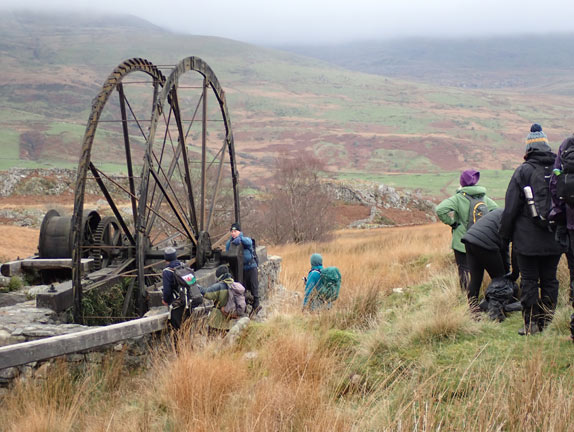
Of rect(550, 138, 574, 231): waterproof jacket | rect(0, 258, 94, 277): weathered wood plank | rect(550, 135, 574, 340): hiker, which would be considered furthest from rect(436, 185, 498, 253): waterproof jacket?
rect(0, 258, 94, 277): weathered wood plank

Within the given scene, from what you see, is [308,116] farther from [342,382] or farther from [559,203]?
[342,382]

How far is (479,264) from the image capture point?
6.03 metres

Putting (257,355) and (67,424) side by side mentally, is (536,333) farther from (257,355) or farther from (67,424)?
(67,424)

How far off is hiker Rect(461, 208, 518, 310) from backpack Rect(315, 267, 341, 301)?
195 centimetres

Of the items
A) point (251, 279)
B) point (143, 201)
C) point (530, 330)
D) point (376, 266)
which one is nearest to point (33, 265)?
point (143, 201)

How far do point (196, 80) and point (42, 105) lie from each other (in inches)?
1518

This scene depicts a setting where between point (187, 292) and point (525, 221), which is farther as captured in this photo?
point (187, 292)

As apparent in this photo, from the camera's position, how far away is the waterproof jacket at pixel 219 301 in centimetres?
708

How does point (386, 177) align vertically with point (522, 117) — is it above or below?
below

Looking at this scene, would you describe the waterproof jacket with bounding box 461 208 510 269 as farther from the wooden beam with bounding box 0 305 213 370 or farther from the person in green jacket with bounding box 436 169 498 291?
the wooden beam with bounding box 0 305 213 370

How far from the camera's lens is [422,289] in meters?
8.05

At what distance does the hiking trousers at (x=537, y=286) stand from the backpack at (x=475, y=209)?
75.3 inches

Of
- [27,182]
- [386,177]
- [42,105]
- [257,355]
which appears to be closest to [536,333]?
[257,355]

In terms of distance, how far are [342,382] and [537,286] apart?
6.49 ft
